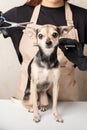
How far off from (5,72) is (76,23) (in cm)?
56

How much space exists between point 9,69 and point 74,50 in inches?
27.1

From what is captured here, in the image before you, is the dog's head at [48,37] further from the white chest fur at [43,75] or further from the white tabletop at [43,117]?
the white tabletop at [43,117]

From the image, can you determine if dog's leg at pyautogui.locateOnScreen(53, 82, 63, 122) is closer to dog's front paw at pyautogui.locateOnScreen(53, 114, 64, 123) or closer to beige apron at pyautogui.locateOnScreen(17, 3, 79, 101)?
dog's front paw at pyautogui.locateOnScreen(53, 114, 64, 123)

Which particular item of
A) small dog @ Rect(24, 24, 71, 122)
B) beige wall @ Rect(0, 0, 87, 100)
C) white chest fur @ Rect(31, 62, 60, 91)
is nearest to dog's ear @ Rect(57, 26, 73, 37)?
small dog @ Rect(24, 24, 71, 122)

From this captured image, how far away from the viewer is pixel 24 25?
1.01 metres

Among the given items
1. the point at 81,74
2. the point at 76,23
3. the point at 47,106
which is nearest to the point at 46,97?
the point at 47,106

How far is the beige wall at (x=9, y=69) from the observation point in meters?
1.52

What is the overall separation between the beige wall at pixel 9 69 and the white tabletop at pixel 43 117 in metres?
0.48

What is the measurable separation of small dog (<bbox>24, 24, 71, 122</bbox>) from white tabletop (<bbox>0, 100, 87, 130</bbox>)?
2cm

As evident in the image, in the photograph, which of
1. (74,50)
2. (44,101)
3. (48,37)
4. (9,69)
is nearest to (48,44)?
(48,37)

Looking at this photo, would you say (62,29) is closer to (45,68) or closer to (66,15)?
(45,68)

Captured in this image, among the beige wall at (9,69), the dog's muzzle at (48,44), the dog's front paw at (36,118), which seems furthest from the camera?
the beige wall at (9,69)

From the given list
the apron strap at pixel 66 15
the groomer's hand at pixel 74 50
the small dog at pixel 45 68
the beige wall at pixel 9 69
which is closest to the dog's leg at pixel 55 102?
the small dog at pixel 45 68

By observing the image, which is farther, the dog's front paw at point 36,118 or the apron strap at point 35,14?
the apron strap at point 35,14
